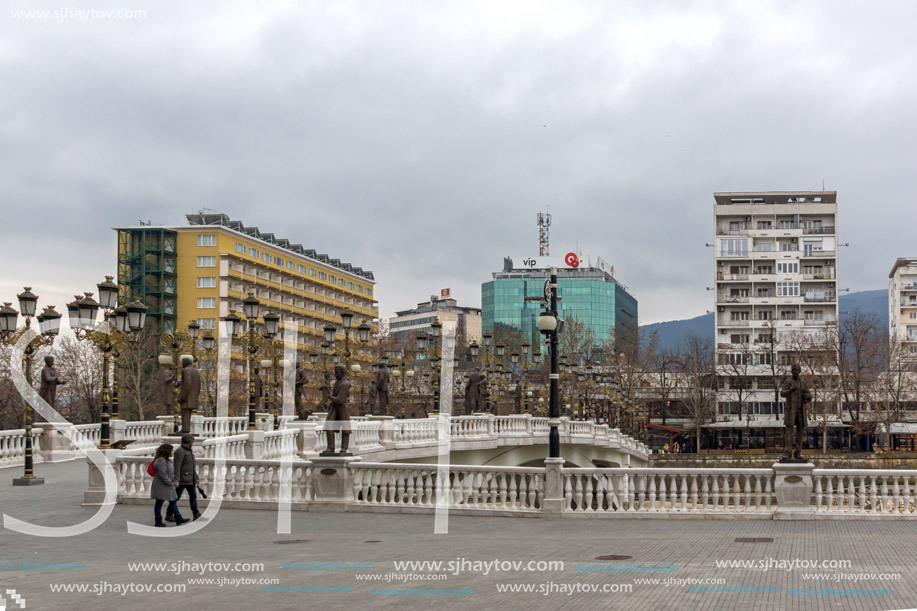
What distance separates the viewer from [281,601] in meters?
9.52

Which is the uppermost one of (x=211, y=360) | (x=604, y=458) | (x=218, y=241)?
(x=218, y=241)

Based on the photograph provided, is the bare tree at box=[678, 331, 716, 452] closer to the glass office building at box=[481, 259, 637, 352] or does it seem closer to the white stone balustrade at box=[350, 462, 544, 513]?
the glass office building at box=[481, 259, 637, 352]

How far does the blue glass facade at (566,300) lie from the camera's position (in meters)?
150

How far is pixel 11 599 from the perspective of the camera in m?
9.56

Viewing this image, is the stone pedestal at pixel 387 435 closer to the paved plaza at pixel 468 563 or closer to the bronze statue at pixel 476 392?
the bronze statue at pixel 476 392

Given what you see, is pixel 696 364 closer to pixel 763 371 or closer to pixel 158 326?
pixel 763 371

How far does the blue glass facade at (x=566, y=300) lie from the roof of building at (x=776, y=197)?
49.8 meters

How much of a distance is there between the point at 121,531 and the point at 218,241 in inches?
3492

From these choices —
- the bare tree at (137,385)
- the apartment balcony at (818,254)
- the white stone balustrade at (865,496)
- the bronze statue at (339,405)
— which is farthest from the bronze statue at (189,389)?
the apartment balcony at (818,254)

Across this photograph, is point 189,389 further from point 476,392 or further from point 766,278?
point 766,278

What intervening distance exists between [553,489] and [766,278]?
272 ft

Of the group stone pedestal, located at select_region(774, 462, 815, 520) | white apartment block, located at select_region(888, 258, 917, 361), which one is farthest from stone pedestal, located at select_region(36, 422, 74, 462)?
white apartment block, located at select_region(888, 258, 917, 361)

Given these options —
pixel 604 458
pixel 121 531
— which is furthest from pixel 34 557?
pixel 604 458

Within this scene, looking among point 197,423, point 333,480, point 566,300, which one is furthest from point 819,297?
point 333,480
